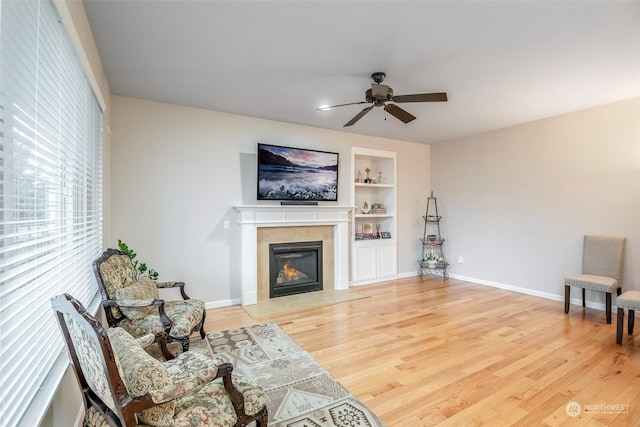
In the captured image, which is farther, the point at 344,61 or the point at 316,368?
the point at 344,61

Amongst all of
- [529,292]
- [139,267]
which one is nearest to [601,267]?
[529,292]

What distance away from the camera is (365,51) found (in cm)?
262

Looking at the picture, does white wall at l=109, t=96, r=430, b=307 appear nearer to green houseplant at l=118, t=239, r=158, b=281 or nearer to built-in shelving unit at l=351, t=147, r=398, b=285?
green houseplant at l=118, t=239, r=158, b=281

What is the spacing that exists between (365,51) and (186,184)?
2.77m

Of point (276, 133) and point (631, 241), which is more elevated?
point (276, 133)

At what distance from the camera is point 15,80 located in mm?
1137

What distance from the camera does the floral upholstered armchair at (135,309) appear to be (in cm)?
244

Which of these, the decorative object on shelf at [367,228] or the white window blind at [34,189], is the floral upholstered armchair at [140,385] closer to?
the white window blind at [34,189]

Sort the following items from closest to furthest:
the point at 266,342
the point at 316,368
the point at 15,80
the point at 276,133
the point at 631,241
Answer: the point at 15,80
the point at 316,368
the point at 266,342
the point at 631,241
the point at 276,133

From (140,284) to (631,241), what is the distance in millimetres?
5662

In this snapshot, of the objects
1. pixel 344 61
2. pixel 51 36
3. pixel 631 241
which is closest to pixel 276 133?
pixel 344 61

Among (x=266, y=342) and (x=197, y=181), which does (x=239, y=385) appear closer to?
(x=266, y=342)

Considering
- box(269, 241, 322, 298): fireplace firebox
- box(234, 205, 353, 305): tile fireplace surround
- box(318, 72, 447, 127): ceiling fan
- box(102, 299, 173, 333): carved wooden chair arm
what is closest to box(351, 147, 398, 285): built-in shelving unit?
box(234, 205, 353, 305): tile fireplace surround

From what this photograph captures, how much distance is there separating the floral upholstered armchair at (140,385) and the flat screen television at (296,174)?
10.3ft
